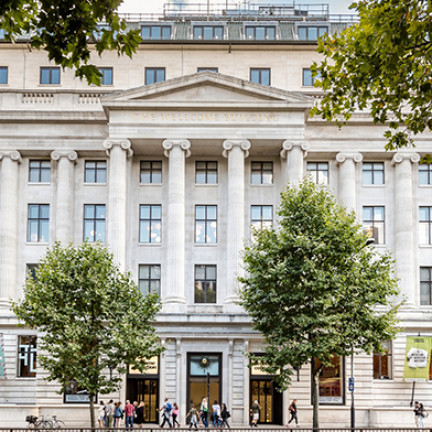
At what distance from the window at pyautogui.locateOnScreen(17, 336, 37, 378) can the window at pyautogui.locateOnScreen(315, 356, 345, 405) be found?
1754cm

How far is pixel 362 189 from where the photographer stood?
52.6 meters

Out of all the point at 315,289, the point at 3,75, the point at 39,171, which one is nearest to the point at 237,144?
the point at 39,171

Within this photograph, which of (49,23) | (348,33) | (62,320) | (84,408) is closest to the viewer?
(49,23)

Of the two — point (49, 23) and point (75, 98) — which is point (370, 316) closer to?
point (75, 98)

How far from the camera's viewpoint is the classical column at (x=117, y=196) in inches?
1935

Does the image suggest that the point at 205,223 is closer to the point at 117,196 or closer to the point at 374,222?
the point at 117,196

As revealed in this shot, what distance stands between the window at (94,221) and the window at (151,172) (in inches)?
131

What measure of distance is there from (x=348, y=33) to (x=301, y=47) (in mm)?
41639

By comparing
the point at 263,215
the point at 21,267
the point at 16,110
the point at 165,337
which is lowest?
the point at 165,337

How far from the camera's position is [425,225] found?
171 ft

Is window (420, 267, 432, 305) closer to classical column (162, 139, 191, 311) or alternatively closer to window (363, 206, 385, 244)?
window (363, 206, 385, 244)

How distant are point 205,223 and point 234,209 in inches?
118

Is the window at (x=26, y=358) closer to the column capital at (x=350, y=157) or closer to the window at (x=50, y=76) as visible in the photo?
the window at (x=50, y=76)

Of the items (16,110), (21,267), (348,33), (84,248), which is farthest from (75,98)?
(348,33)
